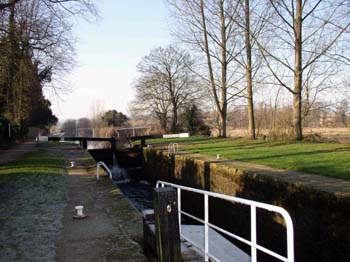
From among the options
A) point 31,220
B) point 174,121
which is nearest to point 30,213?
point 31,220

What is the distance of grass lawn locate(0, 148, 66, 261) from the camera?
5.16m

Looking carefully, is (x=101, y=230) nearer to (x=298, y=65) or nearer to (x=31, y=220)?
(x=31, y=220)

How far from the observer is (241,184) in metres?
9.80

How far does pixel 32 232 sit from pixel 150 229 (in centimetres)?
239

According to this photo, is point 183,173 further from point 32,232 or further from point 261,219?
point 32,232

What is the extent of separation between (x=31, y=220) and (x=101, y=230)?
5.36 ft

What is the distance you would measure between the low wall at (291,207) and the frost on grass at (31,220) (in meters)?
4.35

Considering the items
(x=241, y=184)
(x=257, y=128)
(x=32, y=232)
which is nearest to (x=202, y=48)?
(x=257, y=128)

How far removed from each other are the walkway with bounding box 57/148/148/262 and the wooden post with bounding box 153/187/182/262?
1.01m

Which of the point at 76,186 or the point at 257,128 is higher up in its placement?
the point at 257,128

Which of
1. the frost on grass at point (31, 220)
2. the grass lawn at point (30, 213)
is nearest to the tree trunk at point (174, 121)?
the grass lawn at point (30, 213)

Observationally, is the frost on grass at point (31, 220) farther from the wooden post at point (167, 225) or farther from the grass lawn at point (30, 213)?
the wooden post at point (167, 225)

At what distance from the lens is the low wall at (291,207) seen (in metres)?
6.18

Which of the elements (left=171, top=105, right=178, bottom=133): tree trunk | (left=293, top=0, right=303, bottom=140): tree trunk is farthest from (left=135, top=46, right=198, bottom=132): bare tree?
(left=293, top=0, right=303, bottom=140): tree trunk
